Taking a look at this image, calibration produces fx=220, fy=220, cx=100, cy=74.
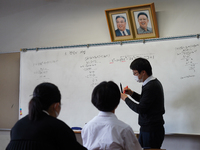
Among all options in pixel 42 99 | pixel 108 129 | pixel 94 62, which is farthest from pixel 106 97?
pixel 94 62

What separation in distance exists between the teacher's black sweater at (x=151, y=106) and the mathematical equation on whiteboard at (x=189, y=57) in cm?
64

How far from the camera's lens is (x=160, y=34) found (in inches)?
106

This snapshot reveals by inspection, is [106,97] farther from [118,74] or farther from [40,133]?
[118,74]

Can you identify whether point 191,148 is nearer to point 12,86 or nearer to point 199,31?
point 199,31

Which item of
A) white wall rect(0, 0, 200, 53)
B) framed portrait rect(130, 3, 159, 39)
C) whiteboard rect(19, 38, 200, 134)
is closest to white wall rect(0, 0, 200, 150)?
white wall rect(0, 0, 200, 53)

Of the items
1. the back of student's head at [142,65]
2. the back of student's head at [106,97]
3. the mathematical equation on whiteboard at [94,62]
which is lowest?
the back of student's head at [106,97]

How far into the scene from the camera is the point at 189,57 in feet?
7.89

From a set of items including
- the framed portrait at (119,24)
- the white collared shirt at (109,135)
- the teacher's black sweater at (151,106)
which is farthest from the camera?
the framed portrait at (119,24)

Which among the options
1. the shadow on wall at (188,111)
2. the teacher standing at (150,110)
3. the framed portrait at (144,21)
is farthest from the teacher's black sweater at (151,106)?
the framed portrait at (144,21)

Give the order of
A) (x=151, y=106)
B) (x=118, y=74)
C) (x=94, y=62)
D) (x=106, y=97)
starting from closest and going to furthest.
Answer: (x=106, y=97) → (x=151, y=106) → (x=118, y=74) → (x=94, y=62)

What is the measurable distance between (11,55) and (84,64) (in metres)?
1.21

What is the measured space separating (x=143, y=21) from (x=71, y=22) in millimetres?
1019

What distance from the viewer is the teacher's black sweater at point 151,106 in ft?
6.22

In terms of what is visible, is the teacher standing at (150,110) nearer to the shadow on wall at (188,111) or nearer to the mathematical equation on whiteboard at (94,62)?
the shadow on wall at (188,111)
